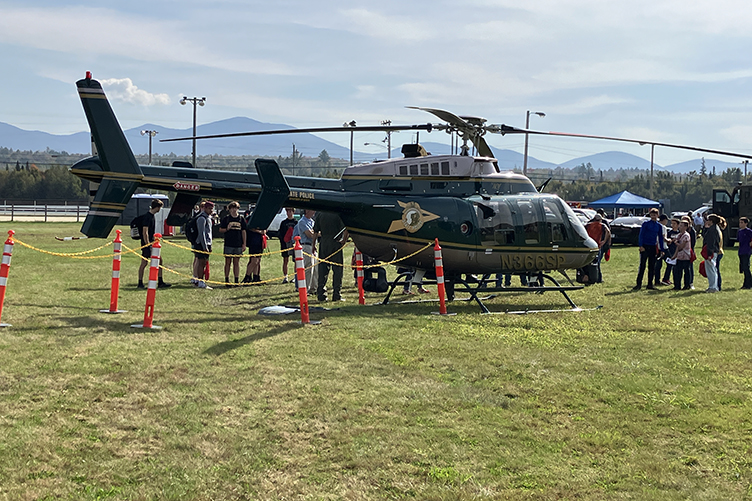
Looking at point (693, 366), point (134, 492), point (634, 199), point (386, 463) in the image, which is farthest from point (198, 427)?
point (634, 199)

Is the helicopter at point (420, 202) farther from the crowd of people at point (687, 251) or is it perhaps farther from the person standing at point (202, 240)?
the crowd of people at point (687, 251)

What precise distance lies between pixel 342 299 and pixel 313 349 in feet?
18.7

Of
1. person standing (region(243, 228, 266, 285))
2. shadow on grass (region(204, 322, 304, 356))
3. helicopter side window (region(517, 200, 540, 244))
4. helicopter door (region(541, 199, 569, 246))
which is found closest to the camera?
shadow on grass (region(204, 322, 304, 356))

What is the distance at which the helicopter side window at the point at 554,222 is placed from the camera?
44.9ft

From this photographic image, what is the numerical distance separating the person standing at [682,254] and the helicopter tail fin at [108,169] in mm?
12459

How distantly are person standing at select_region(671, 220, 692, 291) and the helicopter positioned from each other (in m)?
3.66

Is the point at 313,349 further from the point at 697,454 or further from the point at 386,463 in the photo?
the point at 697,454

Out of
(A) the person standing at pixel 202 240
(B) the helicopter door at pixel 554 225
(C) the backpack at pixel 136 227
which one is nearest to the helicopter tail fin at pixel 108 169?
(C) the backpack at pixel 136 227

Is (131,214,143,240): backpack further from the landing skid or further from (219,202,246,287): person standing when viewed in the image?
the landing skid

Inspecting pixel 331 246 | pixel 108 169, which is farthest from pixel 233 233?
pixel 108 169

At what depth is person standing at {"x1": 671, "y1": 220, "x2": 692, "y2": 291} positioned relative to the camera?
16.5 m

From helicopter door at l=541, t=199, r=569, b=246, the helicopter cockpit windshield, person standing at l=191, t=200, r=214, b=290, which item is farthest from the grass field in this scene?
person standing at l=191, t=200, r=214, b=290

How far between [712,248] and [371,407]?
12773 mm

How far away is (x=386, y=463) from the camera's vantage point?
5098mm
